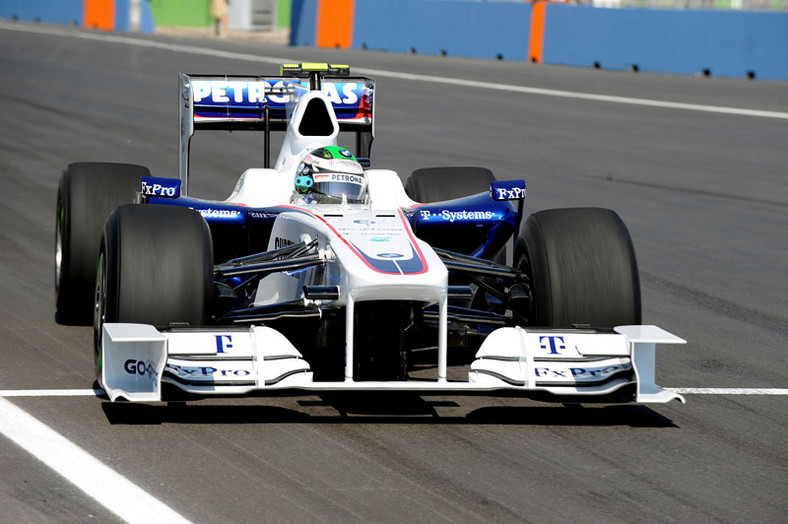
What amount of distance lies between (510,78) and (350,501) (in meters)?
25.8

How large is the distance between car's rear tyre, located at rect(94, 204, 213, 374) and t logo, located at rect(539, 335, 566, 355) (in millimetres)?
1626

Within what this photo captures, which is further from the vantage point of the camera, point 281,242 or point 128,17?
point 128,17

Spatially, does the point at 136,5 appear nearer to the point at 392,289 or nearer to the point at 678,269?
the point at 678,269

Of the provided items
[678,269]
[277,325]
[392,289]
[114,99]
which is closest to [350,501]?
[392,289]

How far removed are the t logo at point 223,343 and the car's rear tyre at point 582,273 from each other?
169cm

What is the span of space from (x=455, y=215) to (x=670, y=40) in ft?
79.8

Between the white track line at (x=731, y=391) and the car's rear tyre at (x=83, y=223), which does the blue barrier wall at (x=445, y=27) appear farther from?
the white track line at (x=731, y=391)

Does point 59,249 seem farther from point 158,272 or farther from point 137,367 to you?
point 137,367

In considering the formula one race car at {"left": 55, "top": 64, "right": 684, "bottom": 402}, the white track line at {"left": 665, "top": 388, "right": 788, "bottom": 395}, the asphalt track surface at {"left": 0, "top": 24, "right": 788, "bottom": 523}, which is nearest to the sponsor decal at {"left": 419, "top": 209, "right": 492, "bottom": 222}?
the formula one race car at {"left": 55, "top": 64, "right": 684, "bottom": 402}

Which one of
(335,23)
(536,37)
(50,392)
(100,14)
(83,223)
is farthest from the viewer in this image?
(100,14)

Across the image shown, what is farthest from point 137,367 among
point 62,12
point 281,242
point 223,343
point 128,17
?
point 62,12

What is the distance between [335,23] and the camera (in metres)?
41.2

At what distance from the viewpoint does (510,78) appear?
1211 inches

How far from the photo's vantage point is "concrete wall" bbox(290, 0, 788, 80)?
2992cm
